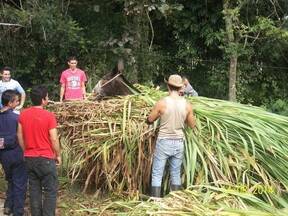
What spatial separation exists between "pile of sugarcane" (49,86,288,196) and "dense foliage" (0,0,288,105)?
5.94 m

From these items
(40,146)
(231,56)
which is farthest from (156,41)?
(40,146)

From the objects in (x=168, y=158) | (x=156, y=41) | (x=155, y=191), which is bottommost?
(x=155, y=191)

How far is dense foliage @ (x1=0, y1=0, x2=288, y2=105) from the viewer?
44.2ft

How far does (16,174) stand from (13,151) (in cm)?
27

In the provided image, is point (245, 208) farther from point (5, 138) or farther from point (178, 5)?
point (178, 5)

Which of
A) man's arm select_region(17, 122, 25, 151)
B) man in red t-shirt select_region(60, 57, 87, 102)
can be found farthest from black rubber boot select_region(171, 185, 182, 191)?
man in red t-shirt select_region(60, 57, 87, 102)

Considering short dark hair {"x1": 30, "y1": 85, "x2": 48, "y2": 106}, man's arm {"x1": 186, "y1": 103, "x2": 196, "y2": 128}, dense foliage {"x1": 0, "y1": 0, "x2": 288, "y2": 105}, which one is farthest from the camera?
dense foliage {"x1": 0, "y1": 0, "x2": 288, "y2": 105}

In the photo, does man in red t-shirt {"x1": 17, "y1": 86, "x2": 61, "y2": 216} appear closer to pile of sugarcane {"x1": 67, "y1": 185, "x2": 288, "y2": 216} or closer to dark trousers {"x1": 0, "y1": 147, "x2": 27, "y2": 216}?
dark trousers {"x1": 0, "y1": 147, "x2": 27, "y2": 216}

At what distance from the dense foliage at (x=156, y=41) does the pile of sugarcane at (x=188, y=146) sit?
594cm

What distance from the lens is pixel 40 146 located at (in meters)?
5.65

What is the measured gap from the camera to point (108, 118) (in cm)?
700

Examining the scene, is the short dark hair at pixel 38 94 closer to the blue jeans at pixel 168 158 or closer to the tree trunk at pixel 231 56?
the blue jeans at pixel 168 158

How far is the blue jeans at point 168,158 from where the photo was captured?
6.38 meters

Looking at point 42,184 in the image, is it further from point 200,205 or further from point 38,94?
point 200,205
